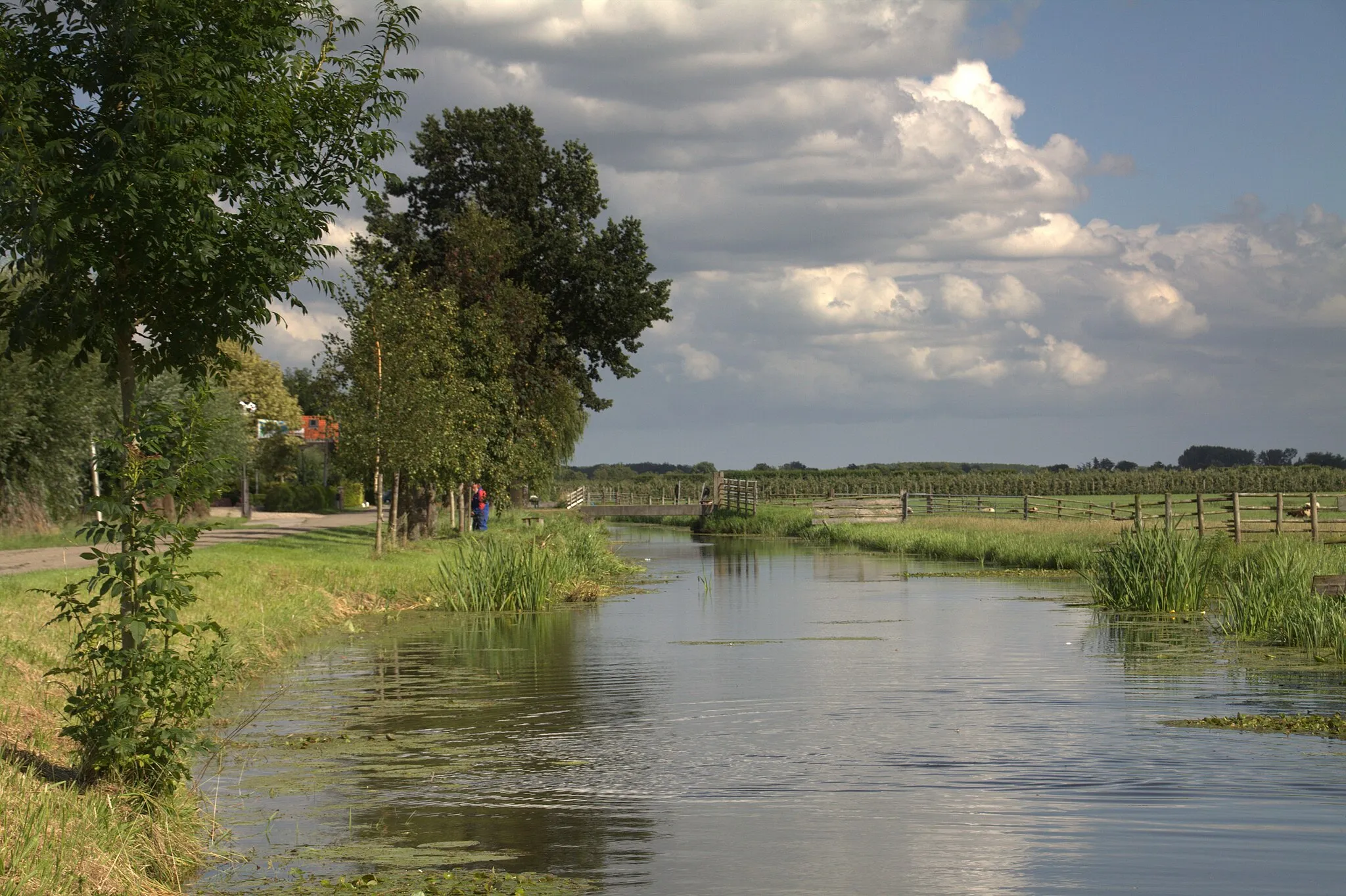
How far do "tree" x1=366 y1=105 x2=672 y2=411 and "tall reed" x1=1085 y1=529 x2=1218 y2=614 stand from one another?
26667mm

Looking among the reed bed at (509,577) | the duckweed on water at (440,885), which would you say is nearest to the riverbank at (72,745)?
the reed bed at (509,577)

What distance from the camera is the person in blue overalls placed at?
4625 centimetres

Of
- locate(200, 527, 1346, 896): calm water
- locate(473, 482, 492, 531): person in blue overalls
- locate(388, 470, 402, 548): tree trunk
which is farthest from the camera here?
locate(473, 482, 492, 531): person in blue overalls

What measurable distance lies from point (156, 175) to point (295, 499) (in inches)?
2202

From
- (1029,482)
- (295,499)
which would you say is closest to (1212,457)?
(1029,482)

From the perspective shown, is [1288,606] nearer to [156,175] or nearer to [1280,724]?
[1280,724]

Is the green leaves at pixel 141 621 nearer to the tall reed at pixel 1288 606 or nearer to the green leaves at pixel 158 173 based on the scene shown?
the green leaves at pixel 158 173

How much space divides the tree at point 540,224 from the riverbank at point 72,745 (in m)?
23.2

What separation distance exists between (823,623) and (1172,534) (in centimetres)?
661

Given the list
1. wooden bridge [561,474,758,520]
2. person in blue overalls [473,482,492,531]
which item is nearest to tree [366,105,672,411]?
person in blue overalls [473,482,492,531]

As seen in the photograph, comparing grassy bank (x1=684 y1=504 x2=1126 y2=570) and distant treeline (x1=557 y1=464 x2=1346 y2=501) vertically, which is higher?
distant treeline (x1=557 y1=464 x2=1346 y2=501)

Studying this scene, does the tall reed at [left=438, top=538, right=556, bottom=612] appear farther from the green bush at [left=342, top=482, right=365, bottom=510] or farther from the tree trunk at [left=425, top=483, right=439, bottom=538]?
the green bush at [left=342, top=482, right=365, bottom=510]

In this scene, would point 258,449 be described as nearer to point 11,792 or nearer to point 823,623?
point 823,623

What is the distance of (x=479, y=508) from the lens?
4722 cm
